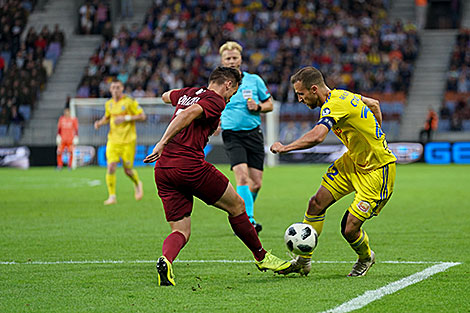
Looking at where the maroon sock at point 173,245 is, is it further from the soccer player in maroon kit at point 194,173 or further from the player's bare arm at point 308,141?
the player's bare arm at point 308,141

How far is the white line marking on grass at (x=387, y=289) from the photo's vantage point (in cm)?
545

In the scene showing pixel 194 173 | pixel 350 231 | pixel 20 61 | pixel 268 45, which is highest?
pixel 194 173

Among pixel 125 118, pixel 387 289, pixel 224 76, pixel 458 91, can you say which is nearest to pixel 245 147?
pixel 224 76

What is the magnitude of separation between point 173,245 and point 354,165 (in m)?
1.73

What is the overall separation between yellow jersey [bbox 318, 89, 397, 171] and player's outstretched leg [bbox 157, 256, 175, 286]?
5.80 feet

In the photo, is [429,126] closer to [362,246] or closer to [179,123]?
[362,246]

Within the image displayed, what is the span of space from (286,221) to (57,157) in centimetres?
1933

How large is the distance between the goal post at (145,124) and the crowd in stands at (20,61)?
343 centimetres

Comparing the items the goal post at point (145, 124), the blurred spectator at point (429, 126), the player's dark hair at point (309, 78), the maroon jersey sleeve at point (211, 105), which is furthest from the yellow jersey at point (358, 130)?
the blurred spectator at point (429, 126)

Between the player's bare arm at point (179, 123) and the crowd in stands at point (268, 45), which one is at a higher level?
the player's bare arm at point (179, 123)

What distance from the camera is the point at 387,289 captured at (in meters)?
6.18

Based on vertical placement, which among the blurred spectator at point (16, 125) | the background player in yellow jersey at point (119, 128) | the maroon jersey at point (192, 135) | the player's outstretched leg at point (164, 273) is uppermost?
the maroon jersey at point (192, 135)

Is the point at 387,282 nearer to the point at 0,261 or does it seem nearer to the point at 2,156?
the point at 0,261

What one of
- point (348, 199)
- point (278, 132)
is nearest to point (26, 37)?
point (278, 132)
